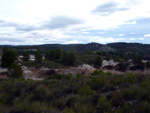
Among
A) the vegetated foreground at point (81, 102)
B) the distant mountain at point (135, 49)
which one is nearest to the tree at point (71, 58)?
the vegetated foreground at point (81, 102)

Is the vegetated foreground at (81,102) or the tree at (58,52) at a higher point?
the tree at (58,52)

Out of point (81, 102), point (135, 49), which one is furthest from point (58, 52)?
point (135, 49)

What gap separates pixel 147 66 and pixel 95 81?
123 feet

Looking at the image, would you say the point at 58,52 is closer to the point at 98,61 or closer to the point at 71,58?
the point at 71,58

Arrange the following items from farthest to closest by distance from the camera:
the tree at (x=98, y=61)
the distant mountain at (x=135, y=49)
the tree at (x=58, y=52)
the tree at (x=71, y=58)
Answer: the distant mountain at (x=135, y=49)
the tree at (x=58, y=52)
the tree at (x=98, y=61)
the tree at (x=71, y=58)

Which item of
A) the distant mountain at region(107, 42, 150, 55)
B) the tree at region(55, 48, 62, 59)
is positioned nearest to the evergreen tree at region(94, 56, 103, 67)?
the tree at region(55, 48, 62, 59)

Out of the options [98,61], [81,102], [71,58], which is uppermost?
[81,102]

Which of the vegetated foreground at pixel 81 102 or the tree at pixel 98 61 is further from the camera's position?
the tree at pixel 98 61

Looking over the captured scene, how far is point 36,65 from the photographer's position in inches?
1404

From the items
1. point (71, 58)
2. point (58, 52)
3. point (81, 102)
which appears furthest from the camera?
point (58, 52)

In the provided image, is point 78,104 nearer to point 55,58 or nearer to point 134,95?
point 134,95

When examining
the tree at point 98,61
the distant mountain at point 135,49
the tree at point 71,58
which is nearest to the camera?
the tree at point 71,58

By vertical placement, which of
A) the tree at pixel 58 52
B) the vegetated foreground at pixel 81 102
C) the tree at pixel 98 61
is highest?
the tree at pixel 58 52

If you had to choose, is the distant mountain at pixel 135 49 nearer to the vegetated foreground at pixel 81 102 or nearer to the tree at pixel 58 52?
the tree at pixel 58 52
